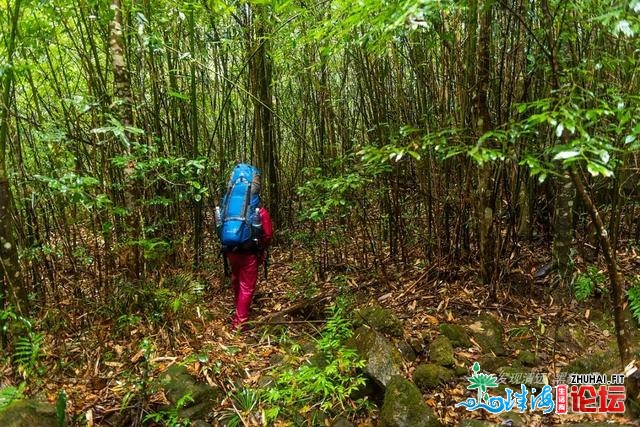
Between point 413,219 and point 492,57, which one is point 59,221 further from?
point 492,57

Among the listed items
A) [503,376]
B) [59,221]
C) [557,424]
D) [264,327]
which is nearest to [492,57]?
[503,376]

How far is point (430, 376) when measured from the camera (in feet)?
10.1

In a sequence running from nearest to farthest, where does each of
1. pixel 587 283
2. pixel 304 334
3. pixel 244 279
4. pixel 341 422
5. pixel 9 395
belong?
1. pixel 9 395
2. pixel 341 422
3. pixel 587 283
4. pixel 304 334
5. pixel 244 279

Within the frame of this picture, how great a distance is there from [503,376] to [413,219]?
241 cm

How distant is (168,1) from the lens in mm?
3824

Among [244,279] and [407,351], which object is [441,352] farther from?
[244,279]

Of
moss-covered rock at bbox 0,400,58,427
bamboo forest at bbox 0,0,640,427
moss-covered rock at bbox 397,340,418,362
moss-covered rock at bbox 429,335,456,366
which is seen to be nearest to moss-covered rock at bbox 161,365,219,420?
bamboo forest at bbox 0,0,640,427

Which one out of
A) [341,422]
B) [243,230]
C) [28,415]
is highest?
[243,230]

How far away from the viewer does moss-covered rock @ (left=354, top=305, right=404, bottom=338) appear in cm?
348

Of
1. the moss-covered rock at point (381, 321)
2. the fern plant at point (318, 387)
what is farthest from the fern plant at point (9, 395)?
the moss-covered rock at point (381, 321)

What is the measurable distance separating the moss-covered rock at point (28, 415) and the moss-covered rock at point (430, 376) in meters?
2.36

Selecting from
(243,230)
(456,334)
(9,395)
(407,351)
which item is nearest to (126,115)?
(243,230)

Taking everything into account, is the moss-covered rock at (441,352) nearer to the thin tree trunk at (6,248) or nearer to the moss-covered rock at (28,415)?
the moss-covered rock at (28,415)

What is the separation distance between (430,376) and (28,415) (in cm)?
255
